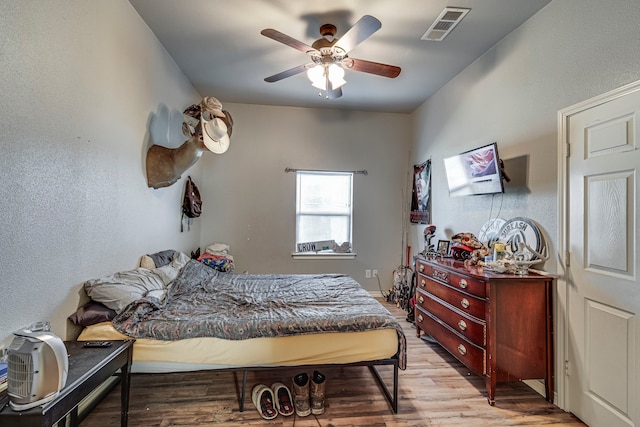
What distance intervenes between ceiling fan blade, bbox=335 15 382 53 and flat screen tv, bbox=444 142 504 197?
1342 millimetres

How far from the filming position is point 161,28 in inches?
102

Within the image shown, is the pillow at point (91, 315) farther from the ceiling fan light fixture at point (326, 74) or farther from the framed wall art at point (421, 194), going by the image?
the framed wall art at point (421, 194)

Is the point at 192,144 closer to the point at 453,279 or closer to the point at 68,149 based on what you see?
the point at 68,149

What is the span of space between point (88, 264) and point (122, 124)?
1.06 metres

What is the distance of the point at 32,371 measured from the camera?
1064mm

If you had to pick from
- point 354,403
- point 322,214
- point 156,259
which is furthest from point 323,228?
point 354,403

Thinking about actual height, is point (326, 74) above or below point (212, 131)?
above

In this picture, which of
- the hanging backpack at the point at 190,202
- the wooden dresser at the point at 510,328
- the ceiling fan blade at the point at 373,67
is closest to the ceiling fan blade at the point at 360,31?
the ceiling fan blade at the point at 373,67

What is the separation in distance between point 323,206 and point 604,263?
3251 mm

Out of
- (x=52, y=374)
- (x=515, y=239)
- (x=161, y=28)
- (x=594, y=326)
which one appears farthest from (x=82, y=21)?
(x=594, y=326)

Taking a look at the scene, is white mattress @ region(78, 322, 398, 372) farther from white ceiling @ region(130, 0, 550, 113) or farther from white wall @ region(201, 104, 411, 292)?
white wall @ region(201, 104, 411, 292)

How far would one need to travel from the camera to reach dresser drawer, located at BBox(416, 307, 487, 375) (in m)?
2.09

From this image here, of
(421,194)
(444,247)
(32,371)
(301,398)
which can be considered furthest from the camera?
(421,194)

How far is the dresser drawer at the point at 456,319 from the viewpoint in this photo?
2096 millimetres
